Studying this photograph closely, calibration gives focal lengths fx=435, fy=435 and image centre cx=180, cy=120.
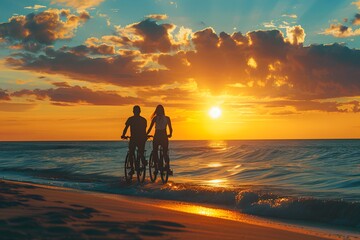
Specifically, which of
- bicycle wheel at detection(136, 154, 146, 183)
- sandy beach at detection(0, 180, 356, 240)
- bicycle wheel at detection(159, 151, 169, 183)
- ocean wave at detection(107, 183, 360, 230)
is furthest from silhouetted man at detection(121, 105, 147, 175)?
sandy beach at detection(0, 180, 356, 240)

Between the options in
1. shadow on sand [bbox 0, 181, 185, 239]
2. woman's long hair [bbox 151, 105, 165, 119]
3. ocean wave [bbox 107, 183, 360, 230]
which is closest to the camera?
shadow on sand [bbox 0, 181, 185, 239]

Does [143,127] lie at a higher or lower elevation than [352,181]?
higher

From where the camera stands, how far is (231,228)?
700cm

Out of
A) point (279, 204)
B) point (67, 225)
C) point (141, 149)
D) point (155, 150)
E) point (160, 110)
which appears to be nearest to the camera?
point (67, 225)

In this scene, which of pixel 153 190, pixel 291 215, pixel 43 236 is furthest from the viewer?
pixel 153 190

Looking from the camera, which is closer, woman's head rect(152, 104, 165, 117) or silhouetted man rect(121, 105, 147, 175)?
woman's head rect(152, 104, 165, 117)

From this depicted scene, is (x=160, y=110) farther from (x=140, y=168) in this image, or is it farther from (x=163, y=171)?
(x=140, y=168)

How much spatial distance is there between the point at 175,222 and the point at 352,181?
1275 centimetres

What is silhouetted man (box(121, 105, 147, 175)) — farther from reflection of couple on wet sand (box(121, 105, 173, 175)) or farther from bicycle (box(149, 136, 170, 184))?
bicycle (box(149, 136, 170, 184))

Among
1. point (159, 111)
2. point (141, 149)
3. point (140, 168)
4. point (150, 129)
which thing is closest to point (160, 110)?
point (159, 111)

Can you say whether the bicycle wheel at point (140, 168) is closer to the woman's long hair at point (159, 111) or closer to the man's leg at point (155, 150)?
the man's leg at point (155, 150)

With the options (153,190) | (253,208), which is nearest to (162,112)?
(153,190)

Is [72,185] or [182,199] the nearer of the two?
[182,199]

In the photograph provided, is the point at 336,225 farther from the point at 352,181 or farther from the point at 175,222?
the point at 352,181
